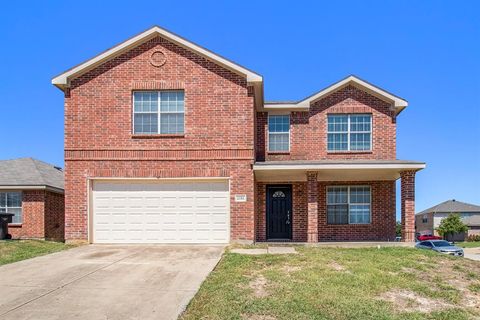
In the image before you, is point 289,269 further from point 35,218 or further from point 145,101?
point 35,218

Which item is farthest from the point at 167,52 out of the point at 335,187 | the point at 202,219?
the point at 335,187

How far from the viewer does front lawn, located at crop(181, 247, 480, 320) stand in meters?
7.40

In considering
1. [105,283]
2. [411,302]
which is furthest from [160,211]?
[411,302]

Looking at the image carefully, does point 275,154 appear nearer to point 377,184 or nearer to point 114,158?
point 377,184

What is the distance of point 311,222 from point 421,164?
15.0ft

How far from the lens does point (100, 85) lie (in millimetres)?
15789

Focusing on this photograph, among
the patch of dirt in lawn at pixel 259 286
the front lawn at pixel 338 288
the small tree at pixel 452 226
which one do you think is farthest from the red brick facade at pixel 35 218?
the small tree at pixel 452 226

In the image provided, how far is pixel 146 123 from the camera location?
15.8 m

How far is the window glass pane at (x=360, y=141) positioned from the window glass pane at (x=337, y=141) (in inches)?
10.3

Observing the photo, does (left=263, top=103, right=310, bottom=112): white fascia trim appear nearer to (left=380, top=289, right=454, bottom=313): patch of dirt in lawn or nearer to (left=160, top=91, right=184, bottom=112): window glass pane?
(left=160, top=91, right=184, bottom=112): window glass pane

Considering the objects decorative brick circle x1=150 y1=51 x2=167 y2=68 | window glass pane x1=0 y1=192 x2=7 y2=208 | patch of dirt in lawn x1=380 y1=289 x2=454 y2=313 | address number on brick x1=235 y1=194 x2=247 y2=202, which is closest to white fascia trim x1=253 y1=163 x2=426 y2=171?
address number on brick x1=235 y1=194 x2=247 y2=202

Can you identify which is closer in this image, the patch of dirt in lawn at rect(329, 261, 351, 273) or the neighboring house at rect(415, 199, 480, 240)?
the patch of dirt in lawn at rect(329, 261, 351, 273)

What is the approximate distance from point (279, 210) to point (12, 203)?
43.7ft

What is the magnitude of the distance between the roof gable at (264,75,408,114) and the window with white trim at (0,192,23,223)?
13.1 m
